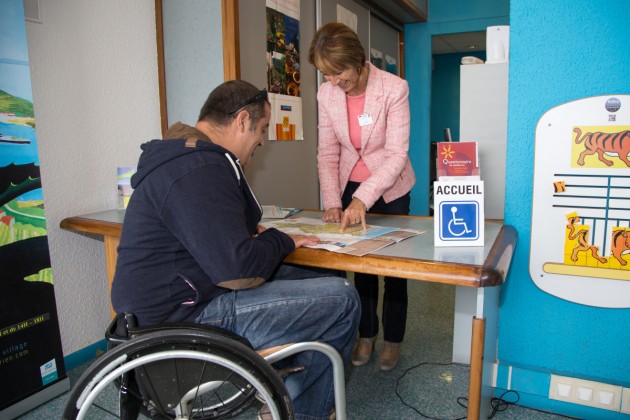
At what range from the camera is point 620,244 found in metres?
1.55

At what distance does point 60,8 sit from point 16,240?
95 centimetres

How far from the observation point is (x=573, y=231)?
1.60m

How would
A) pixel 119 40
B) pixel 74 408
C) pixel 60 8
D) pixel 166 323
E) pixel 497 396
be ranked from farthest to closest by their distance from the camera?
pixel 119 40 < pixel 60 8 < pixel 497 396 < pixel 166 323 < pixel 74 408

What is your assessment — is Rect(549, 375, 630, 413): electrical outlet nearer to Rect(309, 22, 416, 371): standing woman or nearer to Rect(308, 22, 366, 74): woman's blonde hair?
Rect(309, 22, 416, 371): standing woman

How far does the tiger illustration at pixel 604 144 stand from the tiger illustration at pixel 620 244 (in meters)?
0.21

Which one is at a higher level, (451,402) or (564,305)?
(564,305)

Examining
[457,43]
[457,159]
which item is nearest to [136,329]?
[457,159]

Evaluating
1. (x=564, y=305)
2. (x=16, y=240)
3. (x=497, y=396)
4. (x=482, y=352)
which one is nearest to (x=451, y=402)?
(x=497, y=396)

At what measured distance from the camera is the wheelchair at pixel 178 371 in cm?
98

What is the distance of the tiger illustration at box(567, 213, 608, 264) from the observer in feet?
5.19

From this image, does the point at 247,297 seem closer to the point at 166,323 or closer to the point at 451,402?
the point at 166,323

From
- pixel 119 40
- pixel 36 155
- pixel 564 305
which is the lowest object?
pixel 564 305

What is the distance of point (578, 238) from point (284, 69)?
71.7 inches

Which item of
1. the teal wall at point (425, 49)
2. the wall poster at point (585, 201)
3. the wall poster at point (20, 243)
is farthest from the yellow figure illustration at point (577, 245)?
the teal wall at point (425, 49)
